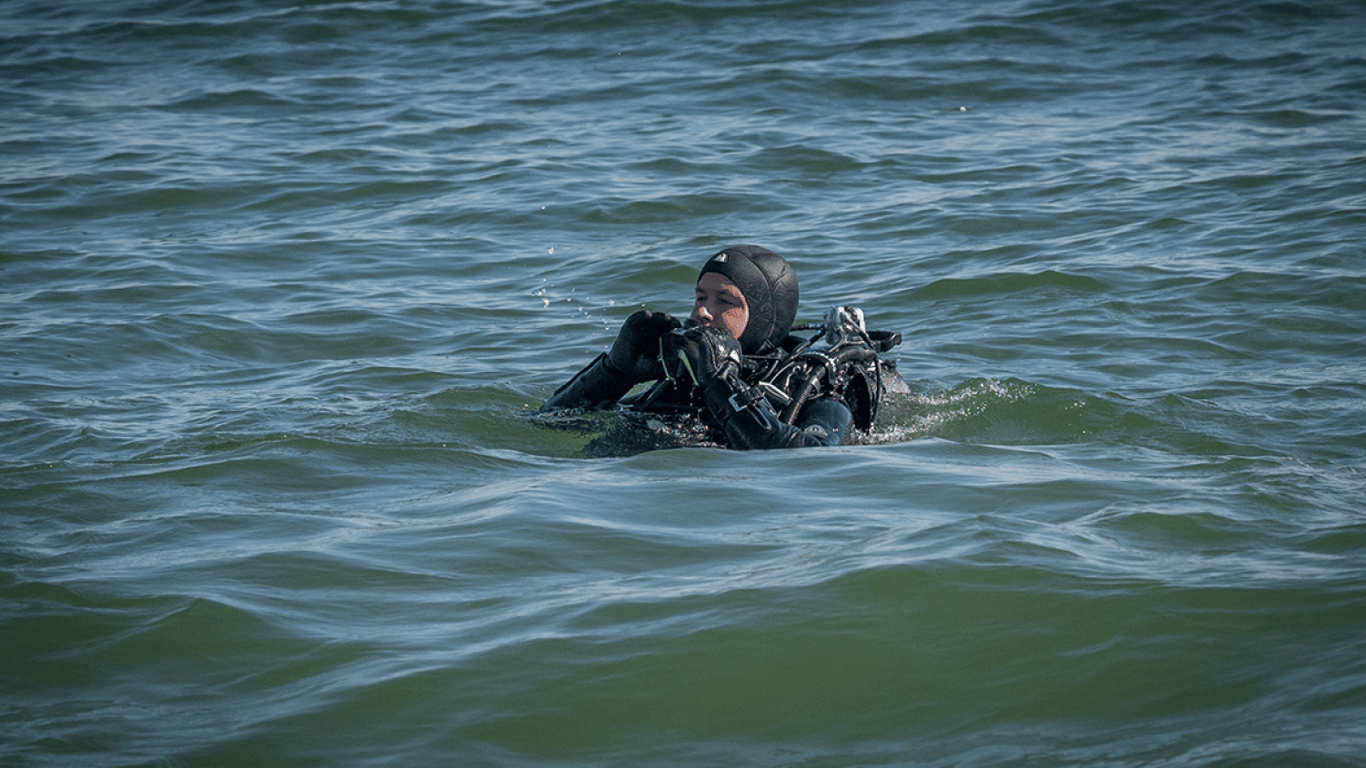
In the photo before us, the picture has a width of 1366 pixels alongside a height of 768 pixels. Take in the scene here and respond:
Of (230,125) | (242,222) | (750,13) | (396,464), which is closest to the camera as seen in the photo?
(396,464)

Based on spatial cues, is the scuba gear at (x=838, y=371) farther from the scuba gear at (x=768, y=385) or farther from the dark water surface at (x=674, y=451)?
the dark water surface at (x=674, y=451)

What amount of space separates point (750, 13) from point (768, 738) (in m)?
14.9

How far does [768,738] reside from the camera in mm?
3201

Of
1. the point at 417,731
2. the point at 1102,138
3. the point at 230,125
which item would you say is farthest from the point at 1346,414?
the point at 230,125

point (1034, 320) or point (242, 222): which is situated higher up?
point (242, 222)

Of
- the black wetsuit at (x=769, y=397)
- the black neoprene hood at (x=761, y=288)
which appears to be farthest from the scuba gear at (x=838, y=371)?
the black neoprene hood at (x=761, y=288)

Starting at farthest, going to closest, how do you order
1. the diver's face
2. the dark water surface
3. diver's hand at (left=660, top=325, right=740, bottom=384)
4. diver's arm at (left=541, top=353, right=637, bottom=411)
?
diver's arm at (left=541, top=353, right=637, bottom=411)
the diver's face
diver's hand at (left=660, top=325, right=740, bottom=384)
the dark water surface

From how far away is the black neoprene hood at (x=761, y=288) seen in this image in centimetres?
581

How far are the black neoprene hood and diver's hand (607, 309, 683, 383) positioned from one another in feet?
1.00

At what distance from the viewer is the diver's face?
5782 mm

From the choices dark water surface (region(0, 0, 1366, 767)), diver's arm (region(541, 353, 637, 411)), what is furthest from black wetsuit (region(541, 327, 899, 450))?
dark water surface (region(0, 0, 1366, 767))

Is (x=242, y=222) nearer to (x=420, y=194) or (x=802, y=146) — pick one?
(x=420, y=194)

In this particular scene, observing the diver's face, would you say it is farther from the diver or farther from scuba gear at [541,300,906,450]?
scuba gear at [541,300,906,450]

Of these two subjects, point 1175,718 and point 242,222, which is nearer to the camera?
Result: point 1175,718
